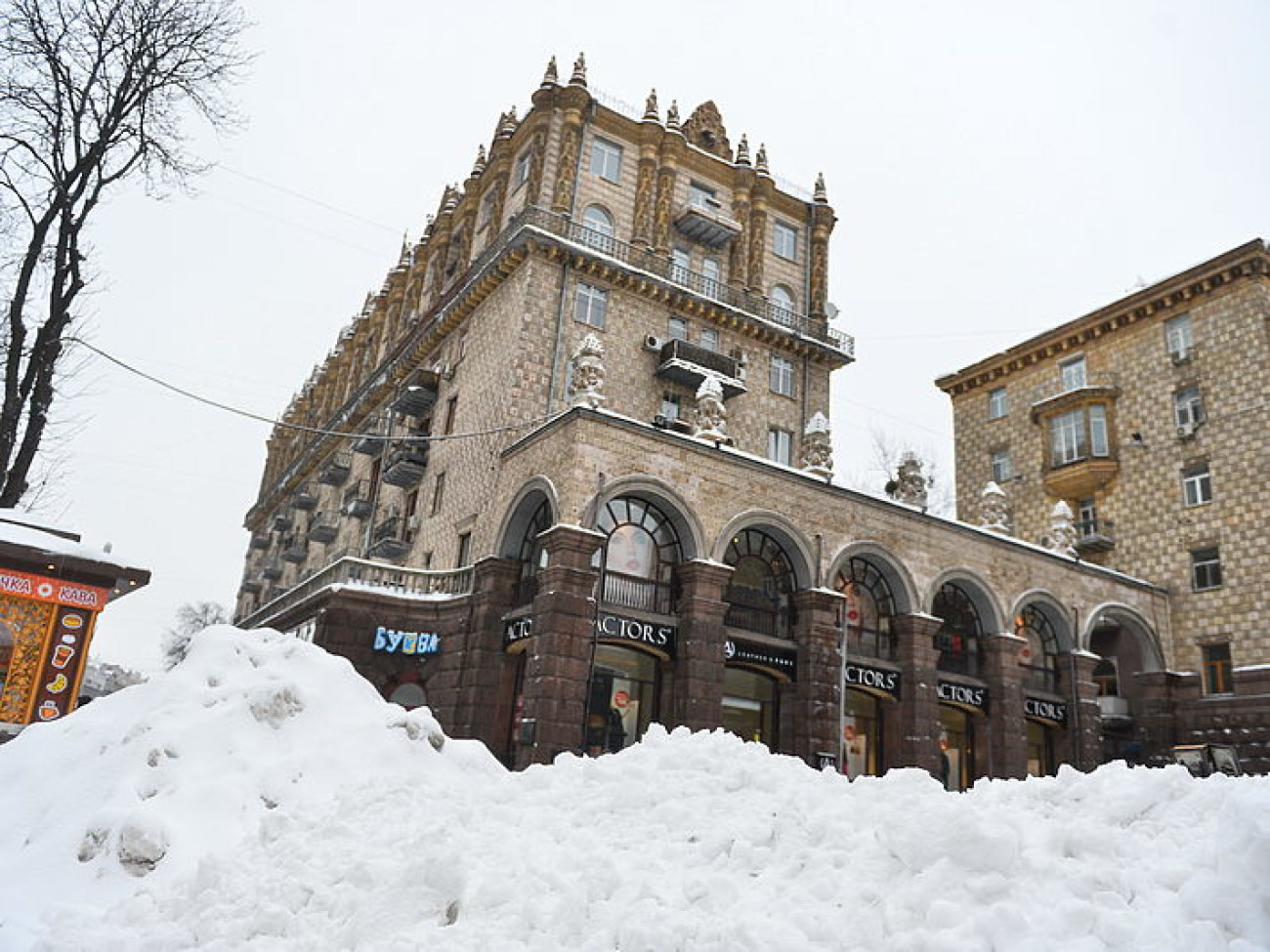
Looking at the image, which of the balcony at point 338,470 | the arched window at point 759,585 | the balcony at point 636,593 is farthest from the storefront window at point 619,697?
the balcony at point 338,470

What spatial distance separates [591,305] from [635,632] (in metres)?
12.4

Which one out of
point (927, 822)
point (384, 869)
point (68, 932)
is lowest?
point (68, 932)

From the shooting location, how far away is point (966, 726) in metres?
27.3

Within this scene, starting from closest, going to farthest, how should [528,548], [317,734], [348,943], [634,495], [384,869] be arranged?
[348,943]
[384,869]
[317,734]
[634,495]
[528,548]

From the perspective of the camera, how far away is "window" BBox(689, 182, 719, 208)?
33.0 meters

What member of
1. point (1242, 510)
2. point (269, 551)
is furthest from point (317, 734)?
point (269, 551)

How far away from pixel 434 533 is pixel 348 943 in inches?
917

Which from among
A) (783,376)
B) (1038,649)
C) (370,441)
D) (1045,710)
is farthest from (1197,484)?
(370,441)

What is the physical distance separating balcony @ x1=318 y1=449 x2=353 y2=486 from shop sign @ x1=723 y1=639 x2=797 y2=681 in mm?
24276

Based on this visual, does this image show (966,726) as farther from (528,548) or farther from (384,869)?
(384,869)

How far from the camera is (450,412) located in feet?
99.9

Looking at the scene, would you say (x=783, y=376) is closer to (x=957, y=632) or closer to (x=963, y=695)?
(x=957, y=632)

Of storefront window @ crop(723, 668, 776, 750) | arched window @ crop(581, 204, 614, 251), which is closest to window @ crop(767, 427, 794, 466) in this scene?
arched window @ crop(581, 204, 614, 251)

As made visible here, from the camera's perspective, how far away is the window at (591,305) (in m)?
28.3
